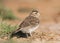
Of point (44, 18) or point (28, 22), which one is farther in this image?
point (44, 18)

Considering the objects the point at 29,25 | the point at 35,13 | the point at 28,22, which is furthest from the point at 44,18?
the point at 29,25

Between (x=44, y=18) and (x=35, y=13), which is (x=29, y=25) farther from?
(x=44, y=18)

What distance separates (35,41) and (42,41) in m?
0.27

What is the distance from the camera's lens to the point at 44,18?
22969 millimetres

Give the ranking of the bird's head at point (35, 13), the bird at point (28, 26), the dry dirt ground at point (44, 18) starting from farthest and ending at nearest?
the bird's head at point (35, 13) → the dry dirt ground at point (44, 18) → the bird at point (28, 26)

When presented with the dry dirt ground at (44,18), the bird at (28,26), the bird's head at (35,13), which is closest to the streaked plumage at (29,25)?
the bird at (28,26)

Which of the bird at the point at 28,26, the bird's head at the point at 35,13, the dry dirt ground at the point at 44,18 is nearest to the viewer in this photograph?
the bird at the point at 28,26

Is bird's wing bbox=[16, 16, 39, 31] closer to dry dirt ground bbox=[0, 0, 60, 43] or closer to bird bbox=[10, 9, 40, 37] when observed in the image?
bird bbox=[10, 9, 40, 37]

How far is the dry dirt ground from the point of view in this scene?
15164 millimetres

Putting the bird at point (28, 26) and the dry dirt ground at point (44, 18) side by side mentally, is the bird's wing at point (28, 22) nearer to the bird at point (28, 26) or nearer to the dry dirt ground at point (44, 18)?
the bird at point (28, 26)

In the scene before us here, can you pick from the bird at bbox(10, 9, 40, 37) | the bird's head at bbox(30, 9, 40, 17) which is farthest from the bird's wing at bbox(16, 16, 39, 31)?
the bird's head at bbox(30, 9, 40, 17)

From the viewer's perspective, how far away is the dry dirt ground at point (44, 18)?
1516 cm

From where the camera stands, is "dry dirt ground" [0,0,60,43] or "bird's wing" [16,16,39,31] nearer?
"bird's wing" [16,16,39,31]

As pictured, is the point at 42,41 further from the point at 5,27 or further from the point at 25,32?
the point at 5,27
